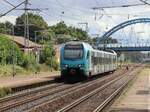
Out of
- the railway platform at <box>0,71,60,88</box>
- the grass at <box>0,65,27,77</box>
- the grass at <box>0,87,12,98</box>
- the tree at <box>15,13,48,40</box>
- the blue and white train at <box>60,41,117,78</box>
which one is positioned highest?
the tree at <box>15,13,48,40</box>

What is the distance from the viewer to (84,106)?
2478 cm

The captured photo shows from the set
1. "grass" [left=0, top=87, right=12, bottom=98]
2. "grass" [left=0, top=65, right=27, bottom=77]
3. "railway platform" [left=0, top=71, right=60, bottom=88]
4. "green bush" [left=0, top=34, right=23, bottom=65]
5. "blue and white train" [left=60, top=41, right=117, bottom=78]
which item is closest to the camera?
"grass" [left=0, top=87, right=12, bottom=98]

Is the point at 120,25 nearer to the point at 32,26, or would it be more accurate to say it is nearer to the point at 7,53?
the point at 32,26

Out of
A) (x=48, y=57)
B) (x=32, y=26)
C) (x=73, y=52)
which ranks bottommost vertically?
(x=48, y=57)

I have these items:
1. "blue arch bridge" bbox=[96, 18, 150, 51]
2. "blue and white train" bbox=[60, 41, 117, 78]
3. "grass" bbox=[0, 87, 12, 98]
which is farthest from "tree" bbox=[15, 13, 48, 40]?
"grass" bbox=[0, 87, 12, 98]

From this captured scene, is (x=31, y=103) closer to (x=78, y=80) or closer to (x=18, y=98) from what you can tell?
(x=18, y=98)

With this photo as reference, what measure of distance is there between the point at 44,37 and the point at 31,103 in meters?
113

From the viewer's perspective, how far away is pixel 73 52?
45719 millimetres

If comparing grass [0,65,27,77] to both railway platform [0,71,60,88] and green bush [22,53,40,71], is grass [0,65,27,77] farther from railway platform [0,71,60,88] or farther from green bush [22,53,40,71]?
railway platform [0,71,60,88]

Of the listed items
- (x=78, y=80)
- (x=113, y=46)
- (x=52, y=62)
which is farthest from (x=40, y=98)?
(x=113, y=46)

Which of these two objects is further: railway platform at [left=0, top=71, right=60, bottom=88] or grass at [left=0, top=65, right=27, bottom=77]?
grass at [left=0, top=65, right=27, bottom=77]

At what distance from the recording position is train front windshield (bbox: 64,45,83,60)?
45469mm

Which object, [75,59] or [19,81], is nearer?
[19,81]

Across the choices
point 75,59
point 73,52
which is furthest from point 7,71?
point 75,59
